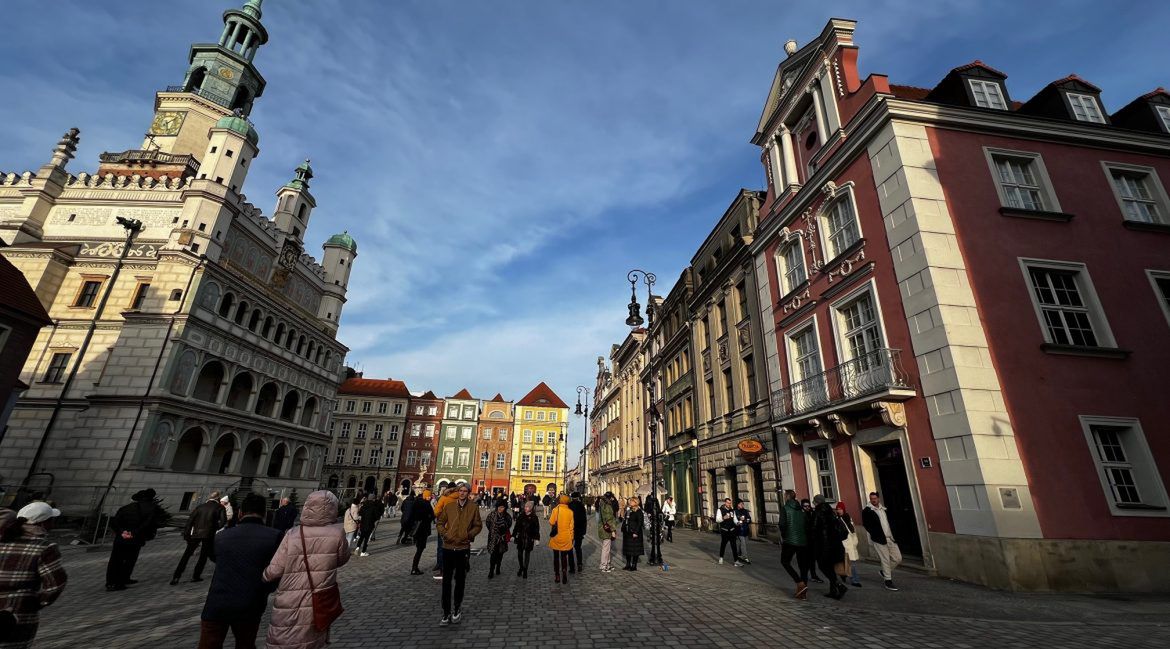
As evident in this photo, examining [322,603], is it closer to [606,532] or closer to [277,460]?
[606,532]

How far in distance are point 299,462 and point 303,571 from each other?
44.1 metres

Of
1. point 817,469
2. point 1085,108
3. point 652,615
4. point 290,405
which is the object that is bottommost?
point 652,615

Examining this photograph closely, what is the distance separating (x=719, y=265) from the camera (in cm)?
2355

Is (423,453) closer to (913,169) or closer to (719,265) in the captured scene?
(719,265)

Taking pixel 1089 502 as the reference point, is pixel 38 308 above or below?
above

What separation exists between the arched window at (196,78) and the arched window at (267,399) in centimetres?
2998

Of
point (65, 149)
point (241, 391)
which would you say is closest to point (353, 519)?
point (241, 391)

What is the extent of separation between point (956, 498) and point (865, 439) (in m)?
2.87

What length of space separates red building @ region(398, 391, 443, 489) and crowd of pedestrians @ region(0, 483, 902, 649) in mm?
59952

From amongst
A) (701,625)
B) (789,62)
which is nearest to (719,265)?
(789,62)

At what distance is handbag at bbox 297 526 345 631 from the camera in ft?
12.9

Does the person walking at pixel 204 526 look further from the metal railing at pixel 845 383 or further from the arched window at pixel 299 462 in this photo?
the arched window at pixel 299 462

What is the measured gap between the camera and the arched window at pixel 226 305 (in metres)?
31.4

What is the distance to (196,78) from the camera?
147 ft
